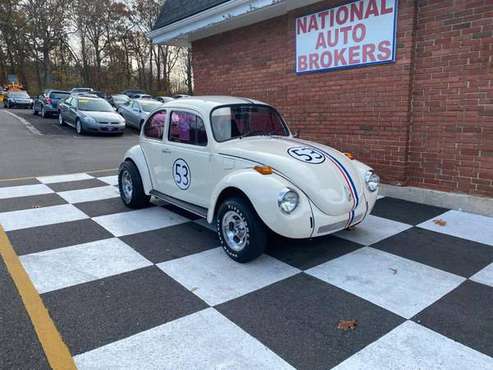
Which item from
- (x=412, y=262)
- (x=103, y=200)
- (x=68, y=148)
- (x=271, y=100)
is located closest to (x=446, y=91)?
(x=412, y=262)

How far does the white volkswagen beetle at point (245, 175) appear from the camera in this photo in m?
3.61

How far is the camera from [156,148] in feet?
17.3

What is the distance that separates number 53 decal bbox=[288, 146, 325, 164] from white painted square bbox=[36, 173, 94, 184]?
534cm

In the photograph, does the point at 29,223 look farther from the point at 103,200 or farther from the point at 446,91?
the point at 446,91

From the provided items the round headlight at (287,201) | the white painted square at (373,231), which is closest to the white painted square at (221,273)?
the round headlight at (287,201)

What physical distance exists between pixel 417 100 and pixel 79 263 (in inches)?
205

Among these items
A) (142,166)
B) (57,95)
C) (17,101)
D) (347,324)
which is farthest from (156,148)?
(17,101)

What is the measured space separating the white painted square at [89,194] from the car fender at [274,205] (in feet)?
11.7

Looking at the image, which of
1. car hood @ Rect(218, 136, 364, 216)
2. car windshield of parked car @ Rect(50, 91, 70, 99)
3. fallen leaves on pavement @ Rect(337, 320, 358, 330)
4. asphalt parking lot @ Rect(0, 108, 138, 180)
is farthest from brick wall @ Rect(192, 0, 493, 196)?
car windshield of parked car @ Rect(50, 91, 70, 99)

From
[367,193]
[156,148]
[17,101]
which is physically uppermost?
[17,101]

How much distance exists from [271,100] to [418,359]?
263 inches

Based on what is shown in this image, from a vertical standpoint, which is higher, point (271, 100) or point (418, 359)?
point (271, 100)

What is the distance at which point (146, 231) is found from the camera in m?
4.80

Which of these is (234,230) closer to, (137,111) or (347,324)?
(347,324)
